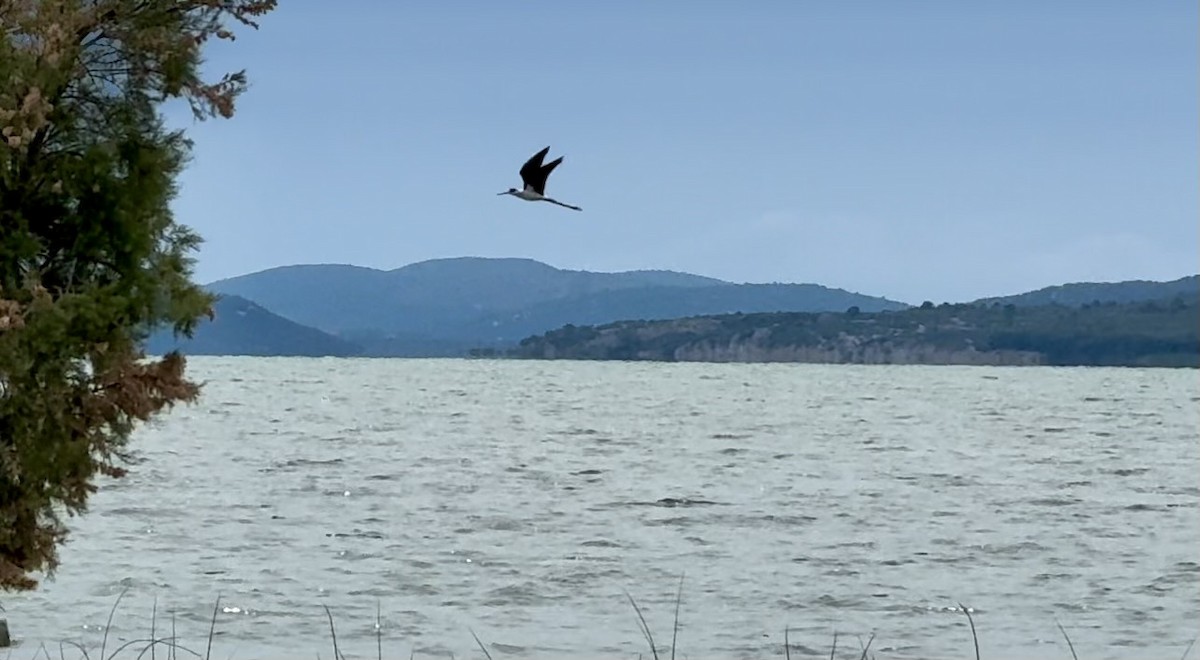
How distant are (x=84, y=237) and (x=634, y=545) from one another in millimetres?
21054

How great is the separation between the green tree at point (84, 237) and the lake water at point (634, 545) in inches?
93.4

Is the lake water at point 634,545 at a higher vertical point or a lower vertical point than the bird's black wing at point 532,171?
lower

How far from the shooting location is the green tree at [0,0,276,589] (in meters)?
14.2

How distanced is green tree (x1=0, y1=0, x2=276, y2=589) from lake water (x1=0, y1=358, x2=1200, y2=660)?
2.37m

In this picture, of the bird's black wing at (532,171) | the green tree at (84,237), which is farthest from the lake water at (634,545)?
the bird's black wing at (532,171)

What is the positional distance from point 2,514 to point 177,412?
298 ft

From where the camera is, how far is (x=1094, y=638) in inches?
945

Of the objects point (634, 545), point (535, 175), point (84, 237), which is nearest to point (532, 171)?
point (535, 175)

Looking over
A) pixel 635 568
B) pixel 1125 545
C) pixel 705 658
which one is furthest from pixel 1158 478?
pixel 705 658

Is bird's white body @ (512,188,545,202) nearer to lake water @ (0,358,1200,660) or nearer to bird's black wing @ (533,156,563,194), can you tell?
bird's black wing @ (533,156,563,194)

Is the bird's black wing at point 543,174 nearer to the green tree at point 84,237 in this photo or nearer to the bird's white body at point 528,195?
the bird's white body at point 528,195

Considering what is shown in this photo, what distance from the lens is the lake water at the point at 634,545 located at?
949 inches

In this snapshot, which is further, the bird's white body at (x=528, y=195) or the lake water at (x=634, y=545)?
the lake water at (x=634, y=545)

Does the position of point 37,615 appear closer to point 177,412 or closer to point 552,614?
point 552,614
